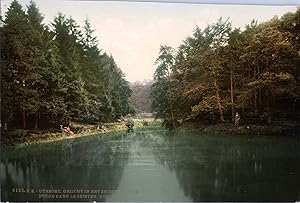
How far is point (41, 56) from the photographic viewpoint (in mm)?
2303

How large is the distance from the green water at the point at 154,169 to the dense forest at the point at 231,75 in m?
0.15

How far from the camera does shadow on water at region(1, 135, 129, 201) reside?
2225 millimetres

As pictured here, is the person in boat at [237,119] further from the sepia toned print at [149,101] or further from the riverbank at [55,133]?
the riverbank at [55,133]

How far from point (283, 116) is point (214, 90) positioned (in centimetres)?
40

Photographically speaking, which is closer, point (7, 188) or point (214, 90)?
point (7, 188)

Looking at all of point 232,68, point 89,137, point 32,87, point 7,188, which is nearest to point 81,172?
point 89,137

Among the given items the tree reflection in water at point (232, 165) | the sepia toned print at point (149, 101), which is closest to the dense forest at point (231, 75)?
the sepia toned print at point (149, 101)

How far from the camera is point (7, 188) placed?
2.24 meters

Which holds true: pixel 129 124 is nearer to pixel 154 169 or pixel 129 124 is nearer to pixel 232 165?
pixel 154 169

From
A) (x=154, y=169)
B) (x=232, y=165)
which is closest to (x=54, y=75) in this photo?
(x=154, y=169)

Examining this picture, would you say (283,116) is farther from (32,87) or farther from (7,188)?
(7,188)

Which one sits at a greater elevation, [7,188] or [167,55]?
[167,55]

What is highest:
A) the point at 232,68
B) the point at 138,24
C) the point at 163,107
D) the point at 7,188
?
the point at 138,24

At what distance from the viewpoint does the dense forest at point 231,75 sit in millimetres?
2309
